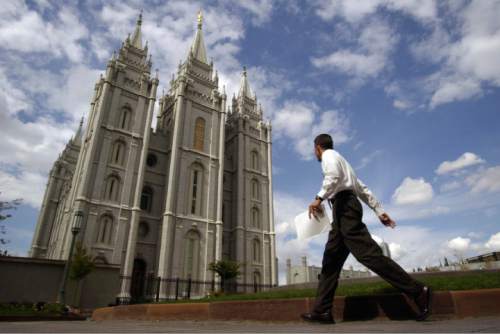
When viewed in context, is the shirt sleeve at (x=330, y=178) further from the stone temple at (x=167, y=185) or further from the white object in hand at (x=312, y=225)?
the stone temple at (x=167, y=185)

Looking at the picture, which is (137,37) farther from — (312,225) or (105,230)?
(312,225)

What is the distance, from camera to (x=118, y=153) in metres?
26.2

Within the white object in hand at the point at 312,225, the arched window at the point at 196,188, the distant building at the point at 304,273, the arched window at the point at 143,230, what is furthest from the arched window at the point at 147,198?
the distant building at the point at 304,273

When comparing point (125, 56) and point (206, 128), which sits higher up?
point (125, 56)

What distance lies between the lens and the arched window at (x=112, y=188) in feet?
80.0

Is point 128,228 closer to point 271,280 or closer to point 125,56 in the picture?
point 271,280

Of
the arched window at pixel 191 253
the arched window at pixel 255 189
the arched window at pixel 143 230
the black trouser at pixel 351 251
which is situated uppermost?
the arched window at pixel 255 189

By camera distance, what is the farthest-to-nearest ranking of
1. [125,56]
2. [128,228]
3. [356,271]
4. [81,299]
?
1. [356,271]
2. [125,56]
3. [128,228]
4. [81,299]

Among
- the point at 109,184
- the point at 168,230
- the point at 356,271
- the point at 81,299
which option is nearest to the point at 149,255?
the point at 168,230

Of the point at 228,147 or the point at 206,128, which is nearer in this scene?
the point at 206,128

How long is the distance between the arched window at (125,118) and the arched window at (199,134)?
6.16m

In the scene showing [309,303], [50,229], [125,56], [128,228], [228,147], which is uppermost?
[125,56]

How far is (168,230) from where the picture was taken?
25.2m

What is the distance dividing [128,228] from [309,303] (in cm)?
2255
